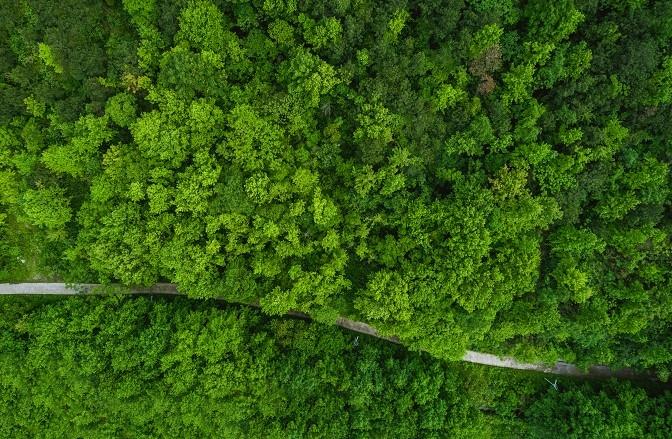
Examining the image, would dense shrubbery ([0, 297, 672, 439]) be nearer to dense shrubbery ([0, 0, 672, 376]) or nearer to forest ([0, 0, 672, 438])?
forest ([0, 0, 672, 438])

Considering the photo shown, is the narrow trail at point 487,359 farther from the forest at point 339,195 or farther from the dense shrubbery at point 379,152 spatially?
the dense shrubbery at point 379,152

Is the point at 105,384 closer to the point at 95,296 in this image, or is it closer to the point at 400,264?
the point at 95,296

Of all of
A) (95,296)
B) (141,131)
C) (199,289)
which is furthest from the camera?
(95,296)

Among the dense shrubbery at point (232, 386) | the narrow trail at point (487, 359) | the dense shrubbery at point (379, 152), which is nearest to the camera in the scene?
the dense shrubbery at point (379, 152)

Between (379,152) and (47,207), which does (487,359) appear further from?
(47,207)

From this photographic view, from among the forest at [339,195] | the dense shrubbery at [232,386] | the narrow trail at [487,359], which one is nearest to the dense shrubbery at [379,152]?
the forest at [339,195]

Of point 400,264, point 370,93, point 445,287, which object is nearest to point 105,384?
point 400,264

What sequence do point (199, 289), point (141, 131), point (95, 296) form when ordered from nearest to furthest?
point (141, 131) < point (199, 289) < point (95, 296)

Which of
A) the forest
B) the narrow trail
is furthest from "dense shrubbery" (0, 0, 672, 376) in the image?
the narrow trail
